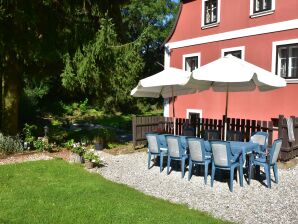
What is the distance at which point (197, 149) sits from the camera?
857 cm

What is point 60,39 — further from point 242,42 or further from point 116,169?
point 242,42

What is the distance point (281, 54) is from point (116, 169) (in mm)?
7997

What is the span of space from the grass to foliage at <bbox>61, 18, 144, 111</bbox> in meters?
3.20

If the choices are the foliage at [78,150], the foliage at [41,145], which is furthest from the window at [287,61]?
the foliage at [41,145]

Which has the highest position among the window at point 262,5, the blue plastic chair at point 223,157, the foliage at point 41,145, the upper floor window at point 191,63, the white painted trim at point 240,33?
the window at point 262,5

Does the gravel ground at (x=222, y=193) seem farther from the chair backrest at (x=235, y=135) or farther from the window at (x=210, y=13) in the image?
the window at (x=210, y=13)

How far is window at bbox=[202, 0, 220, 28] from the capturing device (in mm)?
16586

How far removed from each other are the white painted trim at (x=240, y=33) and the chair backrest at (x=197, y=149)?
7212mm

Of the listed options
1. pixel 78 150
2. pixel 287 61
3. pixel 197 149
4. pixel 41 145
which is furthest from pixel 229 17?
pixel 41 145

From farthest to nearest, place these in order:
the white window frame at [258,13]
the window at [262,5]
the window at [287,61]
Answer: the window at [262,5] < the white window frame at [258,13] < the window at [287,61]

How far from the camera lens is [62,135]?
50.7ft

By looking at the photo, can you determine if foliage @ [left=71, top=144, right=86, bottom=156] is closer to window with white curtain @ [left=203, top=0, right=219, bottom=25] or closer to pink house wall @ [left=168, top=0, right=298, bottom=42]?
pink house wall @ [left=168, top=0, right=298, bottom=42]

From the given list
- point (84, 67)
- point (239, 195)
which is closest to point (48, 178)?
point (84, 67)

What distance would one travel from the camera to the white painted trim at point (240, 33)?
44.0 feet
